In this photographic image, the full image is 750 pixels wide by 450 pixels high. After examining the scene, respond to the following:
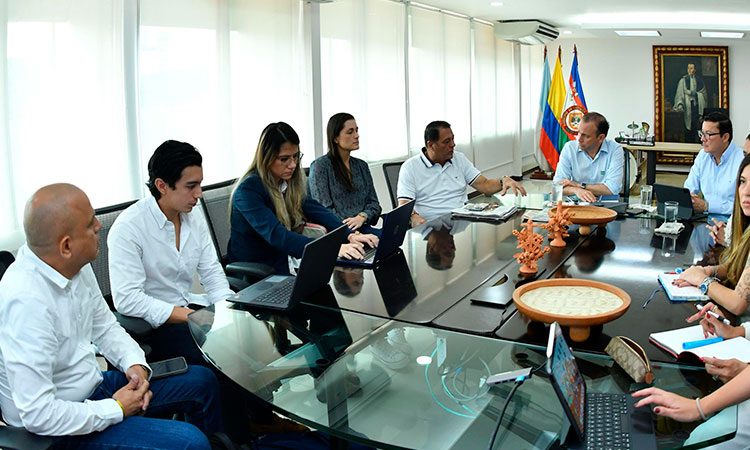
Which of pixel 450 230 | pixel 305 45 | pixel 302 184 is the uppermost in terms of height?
pixel 305 45

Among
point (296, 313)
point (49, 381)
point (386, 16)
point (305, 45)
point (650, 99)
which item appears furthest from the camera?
point (650, 99)

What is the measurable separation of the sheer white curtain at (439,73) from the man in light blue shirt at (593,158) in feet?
8.68

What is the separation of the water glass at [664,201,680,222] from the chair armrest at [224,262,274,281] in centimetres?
204

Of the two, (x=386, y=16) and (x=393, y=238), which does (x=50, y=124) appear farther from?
(x=386, y=16)

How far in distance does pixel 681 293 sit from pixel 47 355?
201 cm

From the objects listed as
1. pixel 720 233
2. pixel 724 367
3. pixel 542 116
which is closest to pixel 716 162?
pixel 720 233

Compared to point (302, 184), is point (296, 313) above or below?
below

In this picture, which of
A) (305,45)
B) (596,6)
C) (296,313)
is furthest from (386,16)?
(296,313)

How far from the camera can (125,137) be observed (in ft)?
12.6

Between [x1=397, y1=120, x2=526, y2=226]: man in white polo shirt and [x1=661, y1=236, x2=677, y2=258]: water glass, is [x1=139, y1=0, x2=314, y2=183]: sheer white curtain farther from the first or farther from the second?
[x1=661, y1=236, x2=677, y2=258]: water glass

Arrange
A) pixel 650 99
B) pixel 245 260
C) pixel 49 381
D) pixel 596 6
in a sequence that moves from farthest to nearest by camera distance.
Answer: pixel 650 99 → pixel 596 6 → pixel 245 260 → pixel 49 381

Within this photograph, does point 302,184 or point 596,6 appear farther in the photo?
point 596,6

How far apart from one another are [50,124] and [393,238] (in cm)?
189

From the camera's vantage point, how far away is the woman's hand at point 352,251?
9.34 ft
